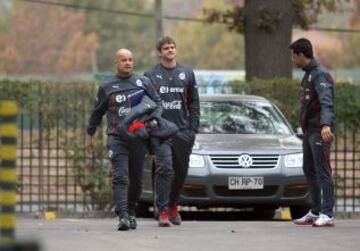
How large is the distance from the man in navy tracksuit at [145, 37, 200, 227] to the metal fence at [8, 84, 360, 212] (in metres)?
4.54

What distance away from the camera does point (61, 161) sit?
16.8m

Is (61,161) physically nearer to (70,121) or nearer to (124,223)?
(70,121)

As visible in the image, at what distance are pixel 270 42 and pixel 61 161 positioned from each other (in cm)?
426

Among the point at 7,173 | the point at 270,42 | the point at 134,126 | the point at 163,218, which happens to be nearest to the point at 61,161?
the point at 270,42

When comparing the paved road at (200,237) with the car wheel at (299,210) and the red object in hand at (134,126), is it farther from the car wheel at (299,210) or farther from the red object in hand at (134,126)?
the car wheel at (299,210)

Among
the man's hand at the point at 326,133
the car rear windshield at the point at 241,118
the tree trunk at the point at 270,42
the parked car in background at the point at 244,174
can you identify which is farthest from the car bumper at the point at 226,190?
the tree trunk at the point at 270,42

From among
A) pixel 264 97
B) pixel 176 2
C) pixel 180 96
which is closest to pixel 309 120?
pixel 180 96

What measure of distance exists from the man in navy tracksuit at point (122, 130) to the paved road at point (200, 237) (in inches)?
14.6

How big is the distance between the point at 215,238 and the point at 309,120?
6.51 feet

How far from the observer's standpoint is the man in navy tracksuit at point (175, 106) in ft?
39.0

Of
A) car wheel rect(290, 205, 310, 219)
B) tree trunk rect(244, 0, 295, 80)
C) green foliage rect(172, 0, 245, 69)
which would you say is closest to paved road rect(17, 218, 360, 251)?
car wheel rect(290, 205, 310, 219)

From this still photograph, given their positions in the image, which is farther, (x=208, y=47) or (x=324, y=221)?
(x=208, y=47)

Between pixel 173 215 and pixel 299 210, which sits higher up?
pixel 173 215

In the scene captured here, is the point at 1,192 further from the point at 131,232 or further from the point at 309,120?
the point at 309,120
